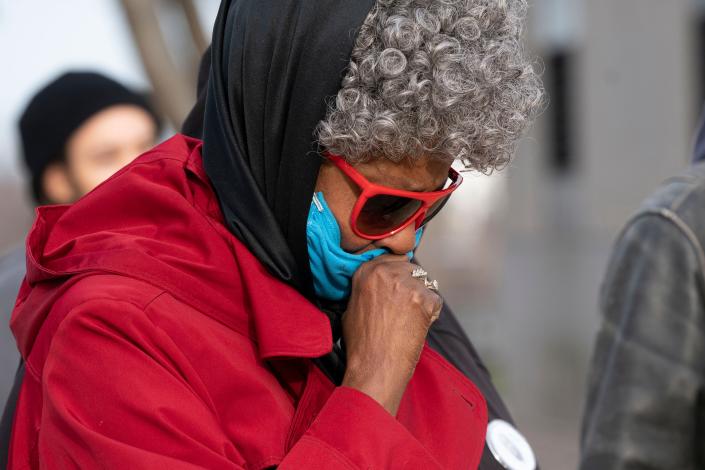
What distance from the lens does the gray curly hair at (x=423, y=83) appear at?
202 centimetres

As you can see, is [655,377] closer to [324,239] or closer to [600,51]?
[324,239]

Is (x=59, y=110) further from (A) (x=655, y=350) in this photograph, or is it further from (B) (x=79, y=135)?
(A) (x=655, y=350)

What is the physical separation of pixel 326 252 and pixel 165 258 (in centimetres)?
35

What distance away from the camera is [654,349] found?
9.87ft

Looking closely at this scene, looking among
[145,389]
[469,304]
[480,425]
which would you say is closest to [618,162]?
[480,425]

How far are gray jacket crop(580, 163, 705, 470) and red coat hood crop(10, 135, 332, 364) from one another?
1.29m

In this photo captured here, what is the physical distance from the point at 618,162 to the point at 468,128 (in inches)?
305

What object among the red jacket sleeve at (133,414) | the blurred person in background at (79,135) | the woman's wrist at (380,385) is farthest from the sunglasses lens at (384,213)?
the blurred person in background at (79,135)

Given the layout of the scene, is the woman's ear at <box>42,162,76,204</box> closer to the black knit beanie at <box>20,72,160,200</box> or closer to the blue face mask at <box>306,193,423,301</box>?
the black knit beanie at <box>20,72,160,200</box>

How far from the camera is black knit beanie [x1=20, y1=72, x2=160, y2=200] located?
164 inches

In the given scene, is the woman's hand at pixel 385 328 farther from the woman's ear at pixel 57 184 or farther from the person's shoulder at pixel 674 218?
the woman's ear at pixel 57 184

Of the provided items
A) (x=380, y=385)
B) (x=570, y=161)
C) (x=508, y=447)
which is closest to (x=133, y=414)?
(x=380, y=385)

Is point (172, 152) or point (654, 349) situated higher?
point (172, 152)

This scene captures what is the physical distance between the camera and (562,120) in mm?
11906
